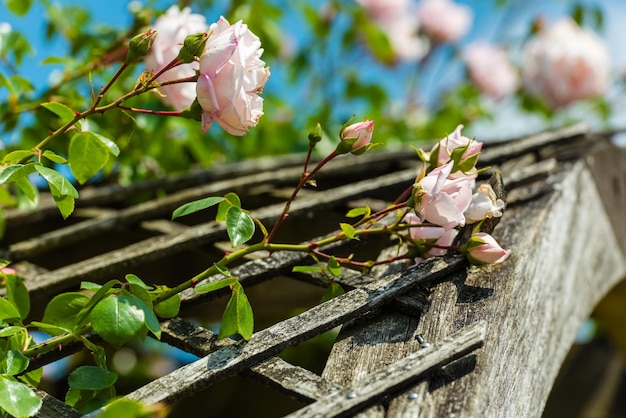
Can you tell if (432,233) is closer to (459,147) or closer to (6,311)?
(459,147)

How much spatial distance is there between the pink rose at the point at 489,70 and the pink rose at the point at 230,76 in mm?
2353

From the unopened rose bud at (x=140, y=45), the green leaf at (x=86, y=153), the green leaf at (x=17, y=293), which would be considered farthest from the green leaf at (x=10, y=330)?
the unopened rose bud at (x=140, y=45)

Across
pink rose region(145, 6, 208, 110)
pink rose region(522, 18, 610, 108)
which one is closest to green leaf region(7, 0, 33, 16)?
pink rose region(145, 6, 208, 110)

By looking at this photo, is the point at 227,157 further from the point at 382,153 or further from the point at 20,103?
the point at 20,103

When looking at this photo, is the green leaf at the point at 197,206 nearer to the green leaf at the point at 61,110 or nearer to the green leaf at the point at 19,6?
the green leaf at the point at 61,110

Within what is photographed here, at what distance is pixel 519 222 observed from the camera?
1278 mm

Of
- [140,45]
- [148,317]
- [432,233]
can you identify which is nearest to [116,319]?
[148,317]

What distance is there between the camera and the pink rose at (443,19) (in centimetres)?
312

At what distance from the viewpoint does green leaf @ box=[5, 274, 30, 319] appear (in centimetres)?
98

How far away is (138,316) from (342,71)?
2.38 meters

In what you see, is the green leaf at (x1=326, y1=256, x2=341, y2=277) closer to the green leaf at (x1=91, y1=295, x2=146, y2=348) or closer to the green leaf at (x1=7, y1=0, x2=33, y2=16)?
the green leaf at (x1=91, y1=295, x2=146, y2=348)

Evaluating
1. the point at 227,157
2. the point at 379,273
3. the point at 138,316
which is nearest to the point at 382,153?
the point at 227,157

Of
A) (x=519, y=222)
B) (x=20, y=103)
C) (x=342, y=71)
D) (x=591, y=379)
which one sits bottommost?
(x=519, y=222)

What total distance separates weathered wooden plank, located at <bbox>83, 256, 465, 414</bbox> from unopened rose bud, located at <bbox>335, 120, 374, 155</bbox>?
0.68 feet
